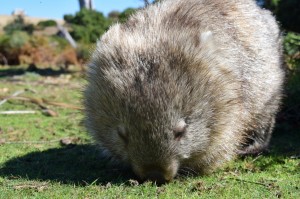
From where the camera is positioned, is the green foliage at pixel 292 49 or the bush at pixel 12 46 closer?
the green foliage at pixel 292 49

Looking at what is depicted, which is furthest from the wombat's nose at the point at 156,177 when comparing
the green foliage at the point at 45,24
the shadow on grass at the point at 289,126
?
the green foliage at the point at 45,24

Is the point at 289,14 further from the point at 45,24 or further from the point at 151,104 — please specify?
the point at 45,24

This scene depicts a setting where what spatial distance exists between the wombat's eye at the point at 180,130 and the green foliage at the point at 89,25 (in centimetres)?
1228

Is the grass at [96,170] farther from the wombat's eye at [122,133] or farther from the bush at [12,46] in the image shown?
the bush at [12,46]

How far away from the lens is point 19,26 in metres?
18.0

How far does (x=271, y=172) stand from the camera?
3262mm

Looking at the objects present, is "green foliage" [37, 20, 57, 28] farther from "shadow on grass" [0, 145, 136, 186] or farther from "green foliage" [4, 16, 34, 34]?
"shadow on grass" [0, 145, 136, 186]

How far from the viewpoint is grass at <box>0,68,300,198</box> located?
271 cm

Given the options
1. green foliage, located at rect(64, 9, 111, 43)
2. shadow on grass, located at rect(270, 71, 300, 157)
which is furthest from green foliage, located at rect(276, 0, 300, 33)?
green foliage, located at rect(64, 9, 111, 43)

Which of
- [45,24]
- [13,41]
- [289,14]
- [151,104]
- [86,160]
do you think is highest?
[289,14]

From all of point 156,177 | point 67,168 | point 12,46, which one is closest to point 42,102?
point 67,168

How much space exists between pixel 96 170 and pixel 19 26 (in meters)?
15.5

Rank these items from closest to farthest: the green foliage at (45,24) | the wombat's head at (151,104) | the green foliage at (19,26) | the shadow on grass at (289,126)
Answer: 1. the wombat's head at (151,104)
2. the shadow on grass at (289,126)
3. the green foliage at (19,26)
4. the green foliage at (45,24)

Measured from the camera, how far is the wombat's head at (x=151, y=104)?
269cm
